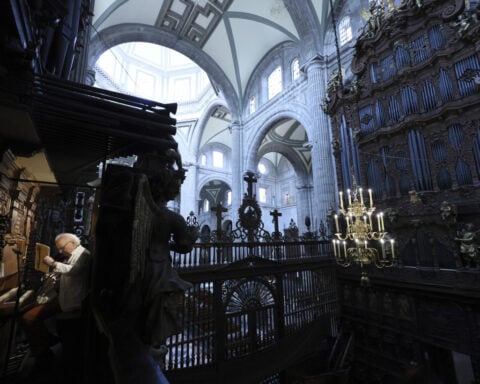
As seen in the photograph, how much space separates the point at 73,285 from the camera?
208 centimetres

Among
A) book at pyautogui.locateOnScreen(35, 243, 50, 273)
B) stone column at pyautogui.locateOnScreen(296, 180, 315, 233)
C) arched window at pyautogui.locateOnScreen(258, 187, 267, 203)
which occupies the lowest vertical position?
book at pyautogui.locateOnScreen(35, 243, 50, 273)

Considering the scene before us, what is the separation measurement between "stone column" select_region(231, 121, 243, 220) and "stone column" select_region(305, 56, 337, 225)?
568 cm

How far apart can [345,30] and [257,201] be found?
8649 millimetres

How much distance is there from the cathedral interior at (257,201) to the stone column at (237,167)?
165mm

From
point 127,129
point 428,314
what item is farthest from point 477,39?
point 127,129

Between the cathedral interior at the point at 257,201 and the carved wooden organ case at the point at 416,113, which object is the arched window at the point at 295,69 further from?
the carved wooden organ case at the point at 416,113

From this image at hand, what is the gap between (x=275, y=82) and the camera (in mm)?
14547

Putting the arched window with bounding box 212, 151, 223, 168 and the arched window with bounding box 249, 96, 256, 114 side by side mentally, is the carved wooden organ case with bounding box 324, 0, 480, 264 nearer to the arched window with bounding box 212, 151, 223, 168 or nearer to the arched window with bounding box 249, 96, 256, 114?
the arched window with bounding box 249, 96, 256, 114

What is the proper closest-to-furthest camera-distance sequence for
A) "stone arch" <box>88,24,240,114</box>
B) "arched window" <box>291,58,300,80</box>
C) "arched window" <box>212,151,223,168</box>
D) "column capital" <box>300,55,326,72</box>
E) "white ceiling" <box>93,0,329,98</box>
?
"column capital" <box>300,55,326,72</box> → "stone arch" <box>88,24,240,114</box> → "white ceiling" <box>93,0,329,98</box> → "arched window" <box>291,58,300,80</box> → "arched window" <box>212,151,223,168</box>

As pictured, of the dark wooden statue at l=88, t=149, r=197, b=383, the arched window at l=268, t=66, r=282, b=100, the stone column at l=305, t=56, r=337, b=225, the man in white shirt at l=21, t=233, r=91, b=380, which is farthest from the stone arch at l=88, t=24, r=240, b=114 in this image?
the man in white shirt at l=21, t=233, r=91, b=380

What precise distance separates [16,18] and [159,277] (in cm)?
221

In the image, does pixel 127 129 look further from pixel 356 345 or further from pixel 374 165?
pixel 356 345

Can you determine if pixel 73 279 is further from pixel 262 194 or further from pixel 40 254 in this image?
pixel 262 194

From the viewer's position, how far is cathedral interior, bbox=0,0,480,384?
6.63ft
